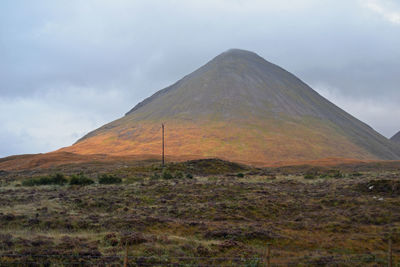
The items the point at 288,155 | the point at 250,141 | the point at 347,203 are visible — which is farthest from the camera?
the point at 250,141

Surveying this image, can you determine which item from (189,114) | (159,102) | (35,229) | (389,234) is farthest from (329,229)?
(159,102)

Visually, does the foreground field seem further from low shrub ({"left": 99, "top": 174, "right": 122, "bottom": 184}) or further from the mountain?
the mountain

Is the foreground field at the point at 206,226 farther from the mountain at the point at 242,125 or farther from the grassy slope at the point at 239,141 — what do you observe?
the grassy slope at the point at 239,141

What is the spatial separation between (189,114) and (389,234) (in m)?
106

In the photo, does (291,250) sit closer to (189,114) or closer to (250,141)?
(250,141)

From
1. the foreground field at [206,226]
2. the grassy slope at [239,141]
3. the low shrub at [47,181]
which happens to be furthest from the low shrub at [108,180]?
the grassy slope at [239,141]

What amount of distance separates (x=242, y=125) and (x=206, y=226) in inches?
3622

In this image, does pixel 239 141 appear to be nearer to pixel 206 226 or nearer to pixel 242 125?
pixel 242 125

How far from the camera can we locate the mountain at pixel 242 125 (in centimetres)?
9356

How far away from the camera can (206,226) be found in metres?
15.9

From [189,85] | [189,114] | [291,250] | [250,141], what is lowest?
[291,250]

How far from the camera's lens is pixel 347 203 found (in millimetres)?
21875

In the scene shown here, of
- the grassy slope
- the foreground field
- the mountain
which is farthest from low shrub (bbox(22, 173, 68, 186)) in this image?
the grassy slope

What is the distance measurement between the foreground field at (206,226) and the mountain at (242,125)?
5631 centimetres
